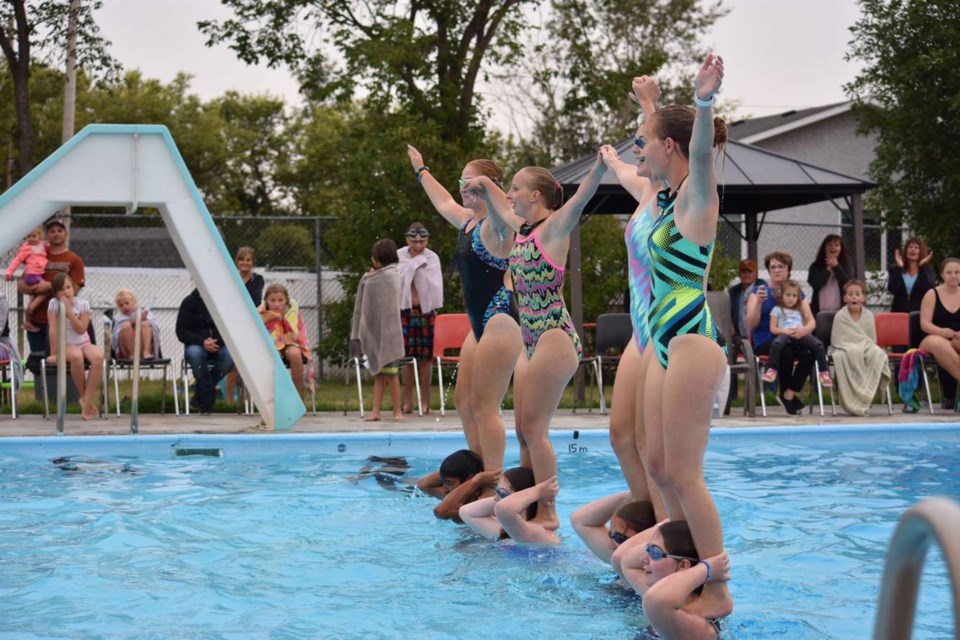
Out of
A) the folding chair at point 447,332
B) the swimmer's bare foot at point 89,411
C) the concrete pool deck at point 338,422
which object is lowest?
the concrete pool deck at point 338,422

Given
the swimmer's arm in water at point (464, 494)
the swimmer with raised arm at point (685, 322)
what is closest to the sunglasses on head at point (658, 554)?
the swimmer with raised arm at point (685, 322)

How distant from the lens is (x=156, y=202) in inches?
396

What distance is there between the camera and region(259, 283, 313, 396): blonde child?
468 inches

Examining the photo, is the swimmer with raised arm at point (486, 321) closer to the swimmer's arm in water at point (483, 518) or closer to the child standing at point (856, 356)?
the swimmer's arm in water at point (483, 518)

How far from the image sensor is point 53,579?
557 centimetres

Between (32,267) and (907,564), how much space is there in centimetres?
1161

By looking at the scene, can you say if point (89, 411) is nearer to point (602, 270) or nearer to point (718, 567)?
point (602, 270)

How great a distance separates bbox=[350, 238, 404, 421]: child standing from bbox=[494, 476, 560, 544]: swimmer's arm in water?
18.2 feet

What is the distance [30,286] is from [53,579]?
7.08 metres

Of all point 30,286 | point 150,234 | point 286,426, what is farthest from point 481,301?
point 150,234

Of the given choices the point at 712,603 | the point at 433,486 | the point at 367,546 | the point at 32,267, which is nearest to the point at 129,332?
the point at 32,267

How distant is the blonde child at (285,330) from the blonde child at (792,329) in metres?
4.70

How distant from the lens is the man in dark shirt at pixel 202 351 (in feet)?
38.3

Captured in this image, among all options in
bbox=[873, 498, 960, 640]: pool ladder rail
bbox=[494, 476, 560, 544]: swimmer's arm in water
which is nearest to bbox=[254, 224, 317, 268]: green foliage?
bbox=[494, 476, 560, 544]: swimmer's arm in water
